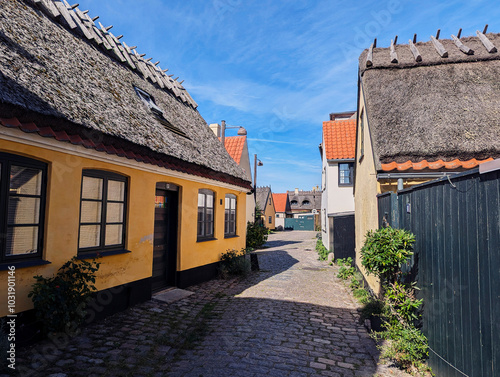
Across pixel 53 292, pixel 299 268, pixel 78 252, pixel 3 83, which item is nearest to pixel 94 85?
pixel 3 83

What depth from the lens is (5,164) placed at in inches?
149

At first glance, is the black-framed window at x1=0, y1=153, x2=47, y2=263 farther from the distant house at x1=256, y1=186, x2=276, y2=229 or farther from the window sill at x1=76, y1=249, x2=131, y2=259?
the distant house at x1=256, y1=186, x2=276, y2=229

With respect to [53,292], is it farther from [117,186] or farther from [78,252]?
[117,186]

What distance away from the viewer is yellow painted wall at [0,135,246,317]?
13.5 feet

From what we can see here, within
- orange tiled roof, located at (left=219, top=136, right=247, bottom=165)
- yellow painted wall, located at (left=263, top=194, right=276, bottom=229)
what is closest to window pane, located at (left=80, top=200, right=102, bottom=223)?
orange tiled roof, located at (left=219, top=136, right=247, bottom=165)

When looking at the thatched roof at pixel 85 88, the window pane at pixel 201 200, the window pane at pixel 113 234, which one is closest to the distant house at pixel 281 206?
the thatched roof at pixel 85 88

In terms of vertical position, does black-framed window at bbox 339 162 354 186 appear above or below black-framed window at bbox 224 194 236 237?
above

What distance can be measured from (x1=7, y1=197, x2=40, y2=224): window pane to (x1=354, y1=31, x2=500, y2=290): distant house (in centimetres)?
524

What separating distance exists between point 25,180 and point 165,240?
12.4 ft

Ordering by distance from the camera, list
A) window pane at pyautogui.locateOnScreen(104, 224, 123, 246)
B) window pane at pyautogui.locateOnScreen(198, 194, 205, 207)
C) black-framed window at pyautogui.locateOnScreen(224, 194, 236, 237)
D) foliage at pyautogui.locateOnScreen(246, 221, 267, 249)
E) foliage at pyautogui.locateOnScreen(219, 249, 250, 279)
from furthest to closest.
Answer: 1. foliage at pyautogui.locateOnScreen(246, 221, 267, 249)
2. black-framed window at pyautogui.locateOnScreen(224, 194, 236, 237)
3. foliage at pyautogui.locateOnScreen(219, 249, 250, 279)
4. window pane at pyautogui.locateOnScreen(198, 194, 205, 207)
5. window pane at pyautogui.locateOnScreen(104, 224, 123, 246)

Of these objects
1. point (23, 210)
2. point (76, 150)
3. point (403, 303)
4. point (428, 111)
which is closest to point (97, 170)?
point (76, 150)

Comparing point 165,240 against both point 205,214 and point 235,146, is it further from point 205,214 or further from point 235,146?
point 235,146

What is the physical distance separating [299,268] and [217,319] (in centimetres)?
631

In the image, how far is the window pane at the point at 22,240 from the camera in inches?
153
